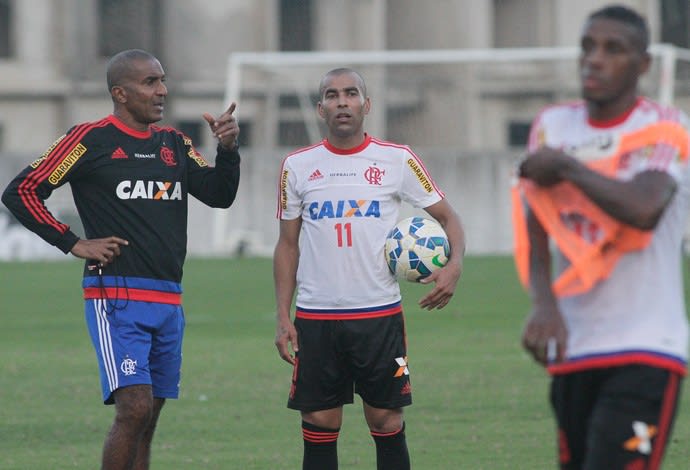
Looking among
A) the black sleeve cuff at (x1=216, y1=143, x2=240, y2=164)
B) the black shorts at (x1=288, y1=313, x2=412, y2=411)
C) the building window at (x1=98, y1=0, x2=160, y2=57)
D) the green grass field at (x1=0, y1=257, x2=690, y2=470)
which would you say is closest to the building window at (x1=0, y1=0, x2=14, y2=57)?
the building window at (x1=98, y1=0, x2=160, y2=57)

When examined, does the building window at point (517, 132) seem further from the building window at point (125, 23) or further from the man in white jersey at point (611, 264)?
the man in white jersey at point (611, 264)

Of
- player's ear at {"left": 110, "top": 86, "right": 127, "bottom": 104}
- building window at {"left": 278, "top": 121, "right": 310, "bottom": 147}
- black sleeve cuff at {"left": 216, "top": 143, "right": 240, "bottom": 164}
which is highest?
building window at {"left": 278, "top": 121, "right": 310, "bottom": 147}

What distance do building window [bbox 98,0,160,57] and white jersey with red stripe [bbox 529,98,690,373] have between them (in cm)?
3547

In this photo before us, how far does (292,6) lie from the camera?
41125 mm

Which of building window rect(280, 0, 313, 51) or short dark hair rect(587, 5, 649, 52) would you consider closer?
short dark hair rect(587, 5, 649, 52)

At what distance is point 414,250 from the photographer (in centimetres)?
712

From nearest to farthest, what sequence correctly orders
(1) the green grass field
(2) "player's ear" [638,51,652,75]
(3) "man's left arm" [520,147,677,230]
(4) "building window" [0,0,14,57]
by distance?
(3) "man's left arm" [520,147,677,230], (2) "player's ear" [638,51,652,75], (1) the green grass field, (4) "building window" [0,0,14,57]

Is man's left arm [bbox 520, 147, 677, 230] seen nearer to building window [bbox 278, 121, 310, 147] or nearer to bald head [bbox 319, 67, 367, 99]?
bald head [bbox 319, 67, 367, 99]

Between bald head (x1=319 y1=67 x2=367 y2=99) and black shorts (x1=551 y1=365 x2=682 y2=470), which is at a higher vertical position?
bald head (x1=319 y1=67 x2=367 y2=99)

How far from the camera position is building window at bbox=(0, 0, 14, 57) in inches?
1523

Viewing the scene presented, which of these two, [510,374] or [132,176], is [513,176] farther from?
[510,374]

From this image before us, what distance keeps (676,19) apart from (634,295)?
39.1 metres

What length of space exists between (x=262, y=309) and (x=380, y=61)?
442 inches

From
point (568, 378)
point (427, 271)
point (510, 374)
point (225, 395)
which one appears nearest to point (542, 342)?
point (568, 378)
